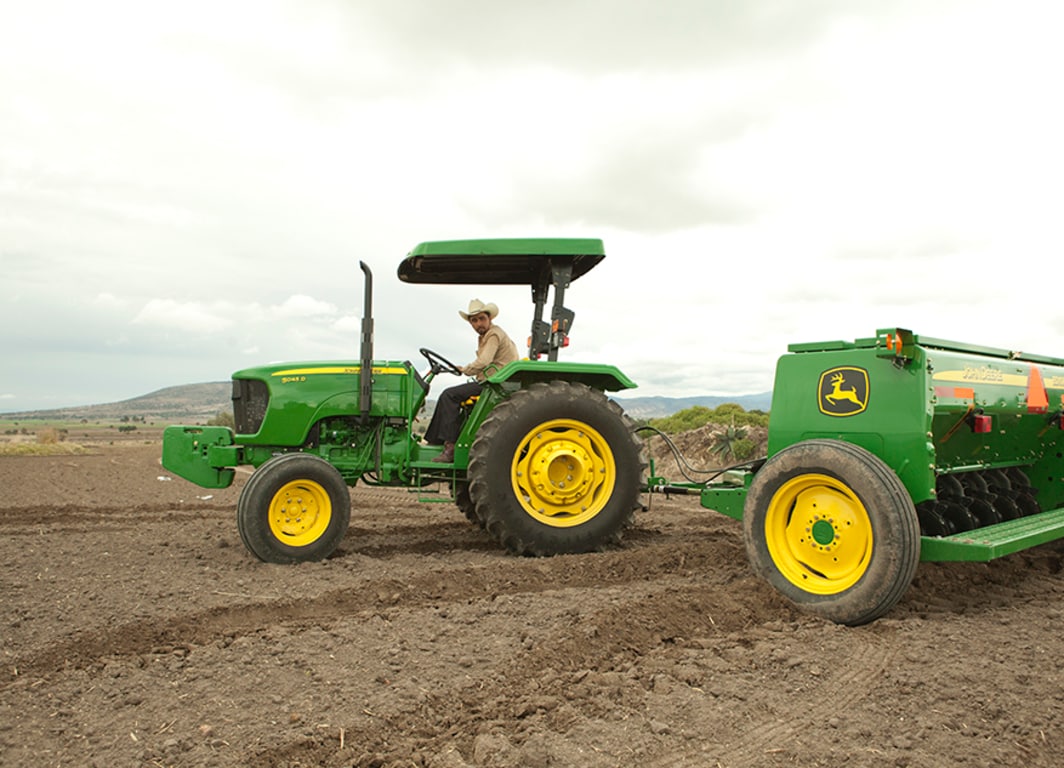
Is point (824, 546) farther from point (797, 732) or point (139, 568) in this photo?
point (139, 568)

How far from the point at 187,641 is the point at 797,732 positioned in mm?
2786

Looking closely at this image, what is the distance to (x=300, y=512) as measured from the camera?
18.9ft

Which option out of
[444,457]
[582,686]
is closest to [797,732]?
[582,686]

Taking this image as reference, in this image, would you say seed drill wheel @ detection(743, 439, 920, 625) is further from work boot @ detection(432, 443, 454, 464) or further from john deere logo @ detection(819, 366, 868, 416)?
work boot @ detection(432, 443, 454, 464)

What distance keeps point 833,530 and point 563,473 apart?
7.58 ft

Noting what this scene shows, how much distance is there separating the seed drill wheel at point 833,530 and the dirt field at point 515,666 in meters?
0.15

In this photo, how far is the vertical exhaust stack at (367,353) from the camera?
6.18 meters

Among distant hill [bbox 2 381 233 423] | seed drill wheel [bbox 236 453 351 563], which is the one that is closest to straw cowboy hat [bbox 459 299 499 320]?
seed drill wheel [bbox 236 453 351 563]

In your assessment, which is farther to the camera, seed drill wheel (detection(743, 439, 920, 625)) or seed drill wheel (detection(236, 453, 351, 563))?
seed drill wheel (detection(236, 453, 351, 563))

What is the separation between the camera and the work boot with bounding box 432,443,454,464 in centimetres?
638

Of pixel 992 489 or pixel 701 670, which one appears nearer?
pixel 701 670

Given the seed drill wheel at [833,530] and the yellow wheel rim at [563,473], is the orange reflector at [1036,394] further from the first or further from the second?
the yellow wheel rim at [563,473]

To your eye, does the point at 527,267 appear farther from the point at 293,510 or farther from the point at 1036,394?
the point at 1036,394

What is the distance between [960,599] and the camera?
4.52 metres
